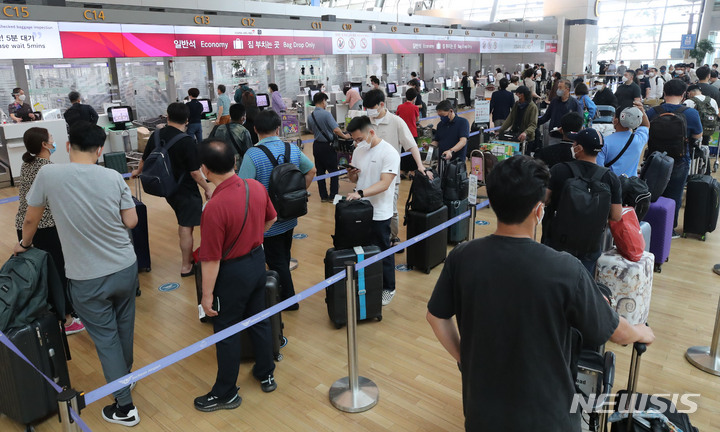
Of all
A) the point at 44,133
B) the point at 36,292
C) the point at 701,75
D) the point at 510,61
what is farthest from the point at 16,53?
the point at 510,61

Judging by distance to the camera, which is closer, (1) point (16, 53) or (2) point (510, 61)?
(1) point (16, 53)

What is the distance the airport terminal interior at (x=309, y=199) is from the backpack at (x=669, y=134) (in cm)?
56

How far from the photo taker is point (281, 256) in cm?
388

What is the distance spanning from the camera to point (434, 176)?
5.00 meters

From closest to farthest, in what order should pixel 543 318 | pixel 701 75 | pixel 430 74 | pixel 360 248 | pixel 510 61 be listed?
pixel 543 318, pixel 360 248, pixel 701 75, pixel 430 74, pixel 510 61

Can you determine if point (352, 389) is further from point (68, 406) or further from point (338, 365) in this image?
point (68, 406)

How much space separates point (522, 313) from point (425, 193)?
11.0ft

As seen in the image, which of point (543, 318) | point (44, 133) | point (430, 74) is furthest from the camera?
point (430, 74)

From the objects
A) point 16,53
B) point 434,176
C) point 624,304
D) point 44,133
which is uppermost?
point 16,53

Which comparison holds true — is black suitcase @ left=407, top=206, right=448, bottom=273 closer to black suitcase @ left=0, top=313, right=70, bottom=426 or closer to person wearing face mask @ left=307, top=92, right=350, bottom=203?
person wearing face mask @ left=307, top=92, right=350, bottom=203

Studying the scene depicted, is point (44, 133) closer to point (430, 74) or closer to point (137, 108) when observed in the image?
point (137, 108)

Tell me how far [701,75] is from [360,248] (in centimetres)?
604

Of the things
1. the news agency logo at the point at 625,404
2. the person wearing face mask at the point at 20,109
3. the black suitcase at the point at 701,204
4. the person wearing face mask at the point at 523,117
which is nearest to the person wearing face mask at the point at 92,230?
the news agency logo at the point at 625,404

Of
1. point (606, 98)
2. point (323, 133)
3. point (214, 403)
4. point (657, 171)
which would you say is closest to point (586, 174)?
point (657, 171)
